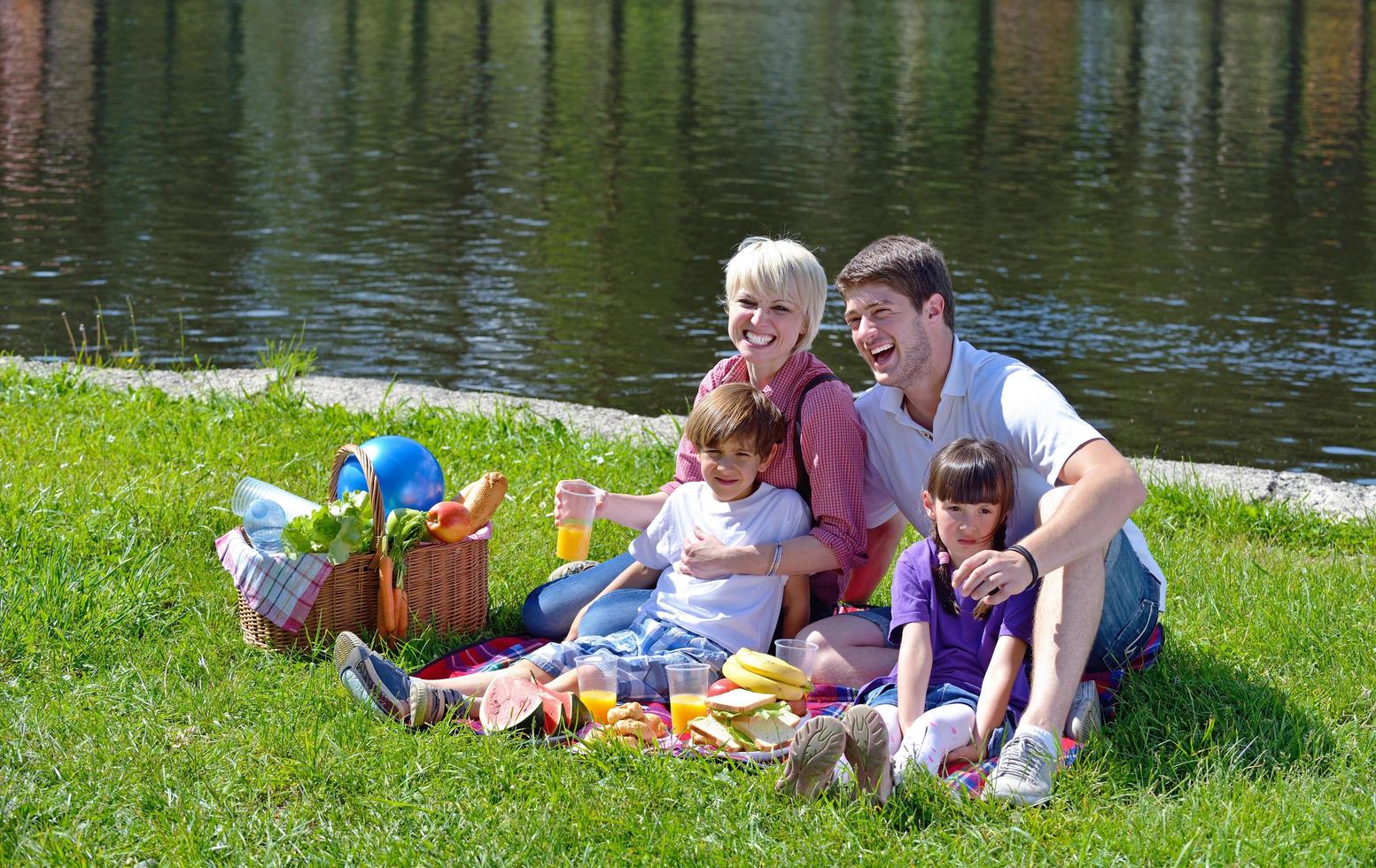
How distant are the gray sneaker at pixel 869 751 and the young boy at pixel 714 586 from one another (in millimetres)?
922

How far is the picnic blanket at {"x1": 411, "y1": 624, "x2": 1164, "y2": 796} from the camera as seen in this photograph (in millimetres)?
3805

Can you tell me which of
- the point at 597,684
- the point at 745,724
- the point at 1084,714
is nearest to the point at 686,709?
the point at 745,724

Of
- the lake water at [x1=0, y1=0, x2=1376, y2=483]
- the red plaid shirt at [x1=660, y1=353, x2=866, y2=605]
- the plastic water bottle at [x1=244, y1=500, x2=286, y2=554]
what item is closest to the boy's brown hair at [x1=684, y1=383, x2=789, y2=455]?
the red plaid shirt at [x1=660, y1=353, x2=866, y2=605]

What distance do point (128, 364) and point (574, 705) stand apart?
719 cm

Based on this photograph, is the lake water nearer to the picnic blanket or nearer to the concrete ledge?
the concrete ledge

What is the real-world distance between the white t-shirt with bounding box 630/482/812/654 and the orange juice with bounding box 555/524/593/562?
224 mm

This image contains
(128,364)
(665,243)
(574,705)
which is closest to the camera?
(574,705)

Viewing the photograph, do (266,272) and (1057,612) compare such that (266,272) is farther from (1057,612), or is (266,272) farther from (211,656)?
(1057,612)

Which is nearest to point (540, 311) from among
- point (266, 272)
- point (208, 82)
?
point (266, 272)

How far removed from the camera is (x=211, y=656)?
4633 millimetres

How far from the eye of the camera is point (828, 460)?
4.59m

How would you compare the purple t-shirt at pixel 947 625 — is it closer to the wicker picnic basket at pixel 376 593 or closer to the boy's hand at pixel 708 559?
the boy's hand at pixel 708 559

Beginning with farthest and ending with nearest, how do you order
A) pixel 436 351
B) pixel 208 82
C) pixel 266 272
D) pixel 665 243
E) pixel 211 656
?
pixel 208 82 → pixel 665 243 → pixel 266 272 → pixel 436 351 → pixel 211 656

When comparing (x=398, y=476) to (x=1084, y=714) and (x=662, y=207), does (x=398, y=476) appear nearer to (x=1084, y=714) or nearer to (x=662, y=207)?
(x=1084, y=714)
